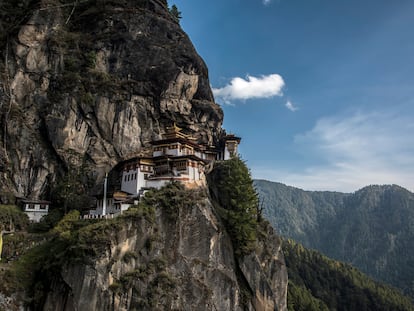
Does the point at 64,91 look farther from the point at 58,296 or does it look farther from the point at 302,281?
the point at 302,281

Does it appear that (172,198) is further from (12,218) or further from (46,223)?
(12,218)

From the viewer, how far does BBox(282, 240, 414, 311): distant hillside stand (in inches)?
4811

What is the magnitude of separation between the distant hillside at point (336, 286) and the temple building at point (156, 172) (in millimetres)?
71662

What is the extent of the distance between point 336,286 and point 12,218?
435 ft

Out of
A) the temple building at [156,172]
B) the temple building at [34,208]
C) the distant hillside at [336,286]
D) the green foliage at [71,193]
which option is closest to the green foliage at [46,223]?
the green foliage at [71,193]

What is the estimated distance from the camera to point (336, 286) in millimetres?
136500

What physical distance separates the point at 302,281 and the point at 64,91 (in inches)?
4699

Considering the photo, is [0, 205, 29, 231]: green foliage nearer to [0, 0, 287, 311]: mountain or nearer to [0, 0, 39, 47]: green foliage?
[0, 0, 287, 311]: mountain

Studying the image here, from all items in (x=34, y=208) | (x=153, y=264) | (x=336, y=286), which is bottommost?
(x=336, y=286)

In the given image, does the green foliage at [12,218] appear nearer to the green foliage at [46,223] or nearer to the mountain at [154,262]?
the green foliage at [46,223]

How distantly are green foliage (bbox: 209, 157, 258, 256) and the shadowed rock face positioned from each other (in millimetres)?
15368

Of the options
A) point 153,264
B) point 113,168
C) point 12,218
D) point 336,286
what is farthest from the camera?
point 336,286

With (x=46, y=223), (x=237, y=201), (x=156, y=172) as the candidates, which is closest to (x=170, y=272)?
(x=237, y=201)

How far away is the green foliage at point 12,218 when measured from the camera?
1544 inches
